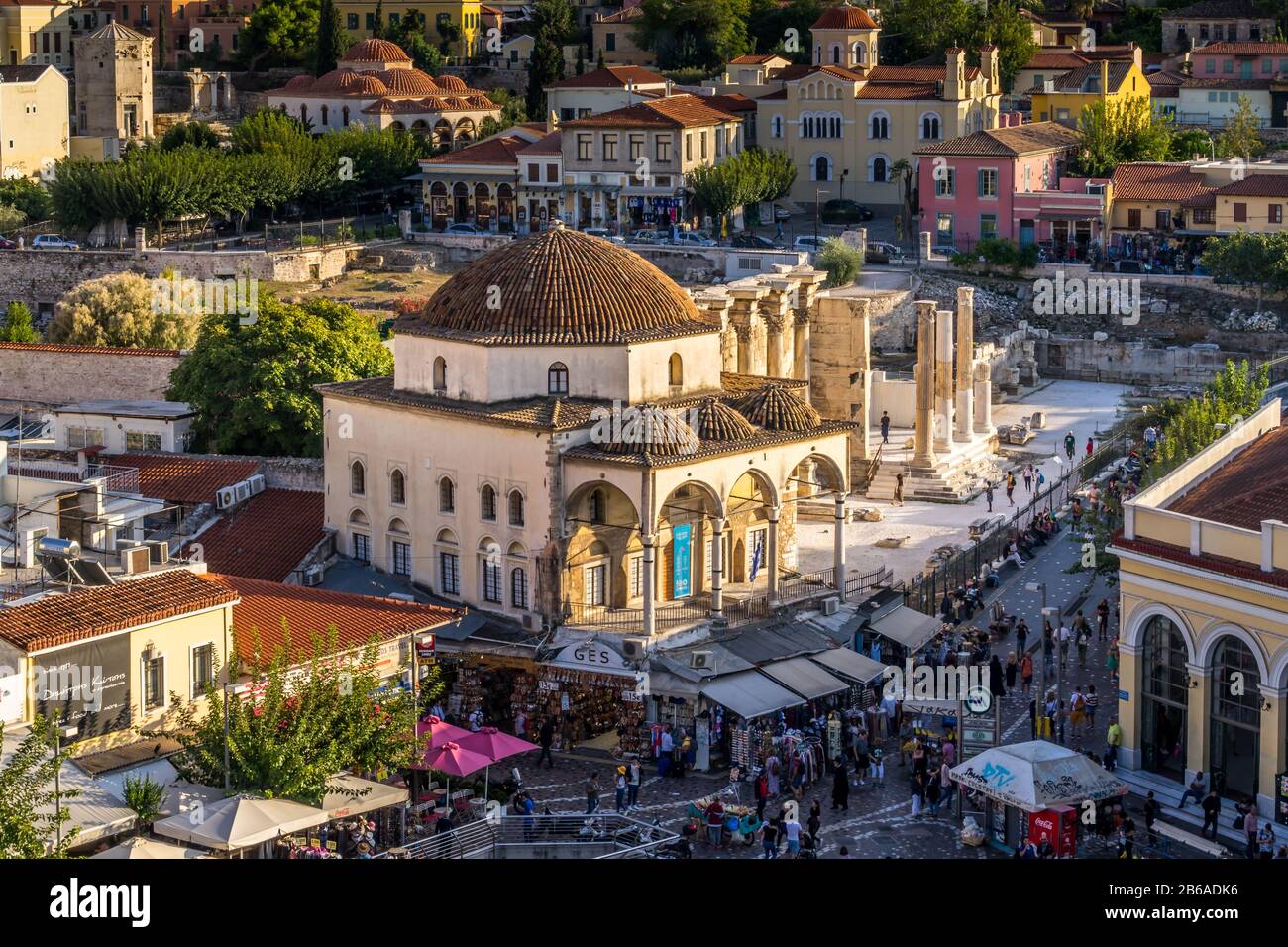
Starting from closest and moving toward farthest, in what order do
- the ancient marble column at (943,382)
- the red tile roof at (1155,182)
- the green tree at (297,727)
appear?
the green tree at (297,727)
the ancient marble column at (943,382)
the red tile roof at (1155,182)

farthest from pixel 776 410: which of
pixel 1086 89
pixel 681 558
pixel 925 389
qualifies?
pixel 1086 89

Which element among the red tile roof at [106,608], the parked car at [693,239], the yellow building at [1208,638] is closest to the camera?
the yellow building at [1208,638]

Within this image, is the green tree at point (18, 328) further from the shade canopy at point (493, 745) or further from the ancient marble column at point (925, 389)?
the shade canopy at point (493, 745)

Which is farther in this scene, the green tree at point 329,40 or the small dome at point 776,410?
the green tree at point 329,40

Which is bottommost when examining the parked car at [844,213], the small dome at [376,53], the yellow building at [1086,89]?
the parked car at [844,213]

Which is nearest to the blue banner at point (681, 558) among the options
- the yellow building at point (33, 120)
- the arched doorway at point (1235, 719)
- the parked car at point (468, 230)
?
the arched doorway at point (1235, 719)

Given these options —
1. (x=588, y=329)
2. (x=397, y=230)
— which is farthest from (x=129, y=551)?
(x=397, y=230)
